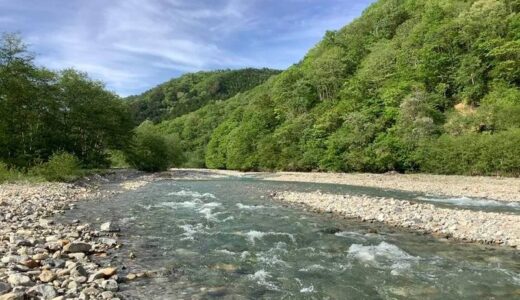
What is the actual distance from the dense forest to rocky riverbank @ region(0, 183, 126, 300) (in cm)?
2362

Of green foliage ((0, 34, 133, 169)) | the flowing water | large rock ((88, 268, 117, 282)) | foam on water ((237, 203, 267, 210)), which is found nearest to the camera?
large rock ((88, 268, 117, 282))

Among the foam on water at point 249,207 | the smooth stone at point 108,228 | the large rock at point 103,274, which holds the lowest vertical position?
the foam on water at point 249,207

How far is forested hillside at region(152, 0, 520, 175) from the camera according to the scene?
50.7 meters

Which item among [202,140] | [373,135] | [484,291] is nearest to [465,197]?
[484,291]

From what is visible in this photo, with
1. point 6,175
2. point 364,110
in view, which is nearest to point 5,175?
point 6,175

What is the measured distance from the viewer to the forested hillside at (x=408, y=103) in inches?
1997

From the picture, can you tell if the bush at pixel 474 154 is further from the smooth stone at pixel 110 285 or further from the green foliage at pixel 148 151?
the green foliage at pixel 148 151

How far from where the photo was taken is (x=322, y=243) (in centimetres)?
1498

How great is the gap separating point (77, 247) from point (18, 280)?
346cm

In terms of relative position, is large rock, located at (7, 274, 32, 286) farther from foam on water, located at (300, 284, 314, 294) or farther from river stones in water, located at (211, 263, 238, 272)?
foam on water, located at (300, 284, 314, 294)

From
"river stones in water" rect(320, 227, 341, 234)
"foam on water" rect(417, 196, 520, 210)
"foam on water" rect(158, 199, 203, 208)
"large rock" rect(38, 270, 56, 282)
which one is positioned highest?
"large rock" rect(38, 270, 56, 282)

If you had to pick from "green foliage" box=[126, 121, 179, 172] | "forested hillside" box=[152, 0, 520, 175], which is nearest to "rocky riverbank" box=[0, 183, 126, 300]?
"forested hillside" box=[152, 0, 520, 175]

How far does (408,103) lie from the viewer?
196 ft

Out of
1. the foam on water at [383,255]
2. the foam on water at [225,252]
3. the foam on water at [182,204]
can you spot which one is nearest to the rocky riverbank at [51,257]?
the foam on water at [225,252]
